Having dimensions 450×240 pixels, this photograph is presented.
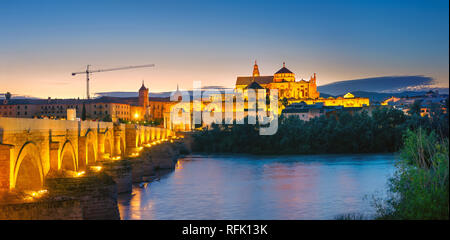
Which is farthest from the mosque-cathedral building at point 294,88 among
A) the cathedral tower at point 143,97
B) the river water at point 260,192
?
the river water at point 260,192

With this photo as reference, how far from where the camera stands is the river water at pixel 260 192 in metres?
17.5

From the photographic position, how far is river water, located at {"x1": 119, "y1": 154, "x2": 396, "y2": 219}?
1752 centimetres

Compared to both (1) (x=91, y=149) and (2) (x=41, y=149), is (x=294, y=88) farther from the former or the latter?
(2) (x=41, y=149)

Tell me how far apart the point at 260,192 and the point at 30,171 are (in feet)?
45.6

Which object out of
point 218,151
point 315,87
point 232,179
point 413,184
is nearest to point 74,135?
point 413,184

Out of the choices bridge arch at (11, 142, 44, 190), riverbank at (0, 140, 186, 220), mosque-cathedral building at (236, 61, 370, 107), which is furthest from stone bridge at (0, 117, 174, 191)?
mosque-cathedral building at (236, 61, 370, 107)

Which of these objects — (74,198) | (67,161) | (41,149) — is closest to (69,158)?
(67,161)

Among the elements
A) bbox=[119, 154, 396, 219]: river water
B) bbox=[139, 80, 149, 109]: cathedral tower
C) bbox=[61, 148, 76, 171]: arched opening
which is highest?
bbox=[139, 80, 149, 109]: cathedral tower

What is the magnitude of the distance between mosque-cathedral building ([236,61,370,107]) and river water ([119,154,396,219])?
58.6m

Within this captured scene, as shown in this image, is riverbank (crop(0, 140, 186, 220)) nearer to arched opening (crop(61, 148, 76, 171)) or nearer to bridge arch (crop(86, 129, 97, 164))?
bridge arch (crop(86, 129, 97, 164))

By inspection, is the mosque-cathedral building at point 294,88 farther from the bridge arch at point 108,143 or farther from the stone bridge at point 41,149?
the stone bridge at point 41,149

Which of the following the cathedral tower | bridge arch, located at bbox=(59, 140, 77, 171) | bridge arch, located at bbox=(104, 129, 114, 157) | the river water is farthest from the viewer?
the cathedral tower
